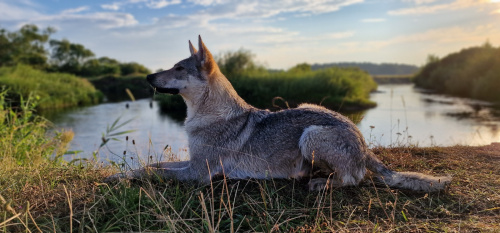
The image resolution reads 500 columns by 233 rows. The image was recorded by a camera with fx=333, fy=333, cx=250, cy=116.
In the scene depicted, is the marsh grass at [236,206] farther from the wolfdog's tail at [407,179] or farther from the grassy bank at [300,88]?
the grassy bank at [300,88]

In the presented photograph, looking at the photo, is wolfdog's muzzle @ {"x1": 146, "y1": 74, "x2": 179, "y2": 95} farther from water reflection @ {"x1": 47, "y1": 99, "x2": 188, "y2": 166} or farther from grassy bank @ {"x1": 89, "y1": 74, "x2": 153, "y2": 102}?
grassy bank @ {"x1": 89, "y1": 74, "x2": 153, "y2": 102}

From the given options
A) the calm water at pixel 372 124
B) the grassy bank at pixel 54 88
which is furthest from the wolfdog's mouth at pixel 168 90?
the grassy bank at pixel 54 88

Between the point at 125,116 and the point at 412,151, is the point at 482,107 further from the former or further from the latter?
the point at 125,116

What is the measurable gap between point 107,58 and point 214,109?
97999 mm

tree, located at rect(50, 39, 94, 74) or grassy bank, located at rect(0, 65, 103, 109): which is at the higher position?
tree, located at rect(50, 39, 94, 74)

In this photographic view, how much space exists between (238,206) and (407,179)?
2301 mm

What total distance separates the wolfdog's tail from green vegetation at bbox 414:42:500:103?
3541 cm

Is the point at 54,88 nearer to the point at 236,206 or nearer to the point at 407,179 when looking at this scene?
the point at 236,206

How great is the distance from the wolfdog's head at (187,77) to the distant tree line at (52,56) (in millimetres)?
60137

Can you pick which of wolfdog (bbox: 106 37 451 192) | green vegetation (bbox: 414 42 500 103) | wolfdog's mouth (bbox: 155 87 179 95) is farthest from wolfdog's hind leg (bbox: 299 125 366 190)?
green vegetation (bbox: 414 42 500 103)

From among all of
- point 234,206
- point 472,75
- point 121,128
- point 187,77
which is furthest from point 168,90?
point 472,75

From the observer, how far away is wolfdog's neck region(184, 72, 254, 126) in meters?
4.60

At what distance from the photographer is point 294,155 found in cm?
443

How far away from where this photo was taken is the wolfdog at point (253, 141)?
14.0 feet
